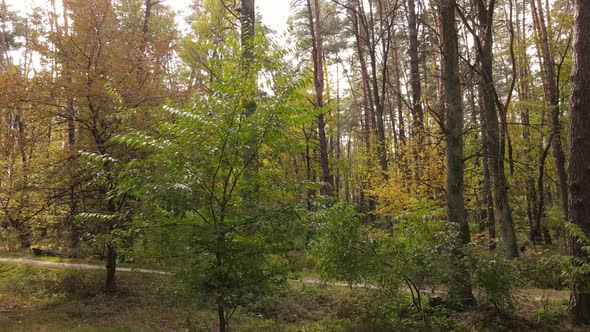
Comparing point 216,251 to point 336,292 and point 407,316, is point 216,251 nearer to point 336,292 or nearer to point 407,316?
point 407,316

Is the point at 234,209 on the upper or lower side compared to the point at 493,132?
lower

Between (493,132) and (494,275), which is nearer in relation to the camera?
(494,275)

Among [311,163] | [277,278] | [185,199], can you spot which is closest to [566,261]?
[277,278]

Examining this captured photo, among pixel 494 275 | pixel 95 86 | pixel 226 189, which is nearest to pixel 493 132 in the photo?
pixel 494 275

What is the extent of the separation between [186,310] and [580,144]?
821cm

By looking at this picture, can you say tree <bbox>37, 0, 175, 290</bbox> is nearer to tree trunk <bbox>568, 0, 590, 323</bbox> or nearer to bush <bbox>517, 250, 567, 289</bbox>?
bush <bbox>517, 250, 567, 289</bbox>

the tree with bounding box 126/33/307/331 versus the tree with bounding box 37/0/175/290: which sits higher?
the tree with bounding box 37/0/175/290

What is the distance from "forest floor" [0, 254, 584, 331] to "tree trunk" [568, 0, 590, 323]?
21.3 inches

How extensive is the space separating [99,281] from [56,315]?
220 cm

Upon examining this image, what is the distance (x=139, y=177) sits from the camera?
426 centimetres

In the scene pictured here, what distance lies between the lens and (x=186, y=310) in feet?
26.3

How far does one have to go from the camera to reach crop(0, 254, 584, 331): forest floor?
657 cm

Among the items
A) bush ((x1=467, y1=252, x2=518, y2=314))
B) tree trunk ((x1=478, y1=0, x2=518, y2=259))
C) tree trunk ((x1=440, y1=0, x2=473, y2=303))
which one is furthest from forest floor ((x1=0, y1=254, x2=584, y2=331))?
tree trunk ((x1=440, y1=0, x2=473, y2=303))

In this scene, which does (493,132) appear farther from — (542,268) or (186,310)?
(186,310)
